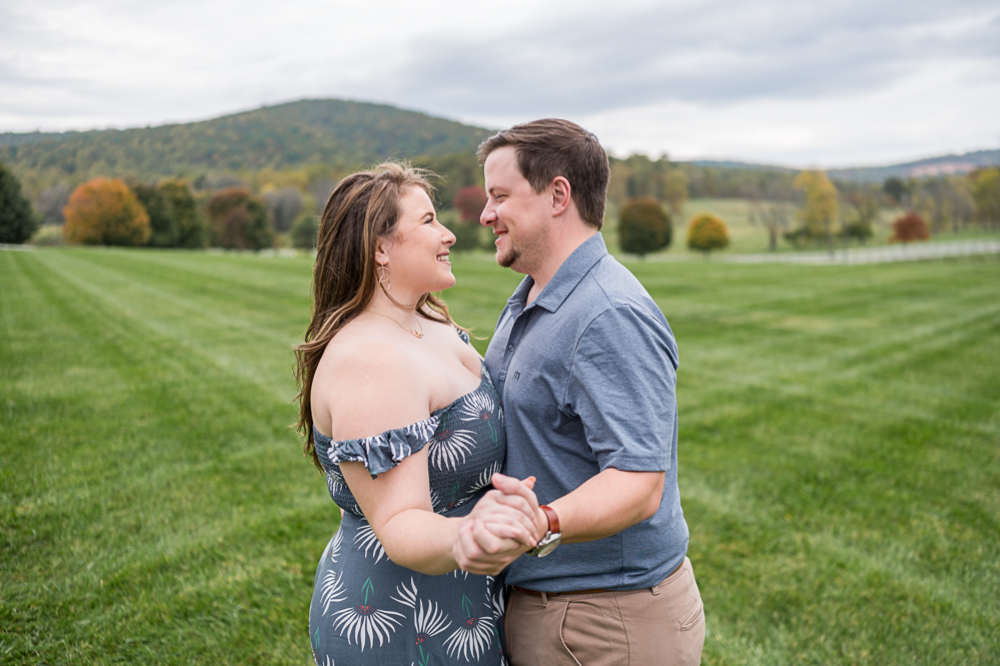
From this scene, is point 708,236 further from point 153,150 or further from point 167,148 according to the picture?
point 153,150

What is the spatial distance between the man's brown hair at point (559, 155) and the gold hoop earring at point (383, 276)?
24.7 inches

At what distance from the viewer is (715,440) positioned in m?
7.77

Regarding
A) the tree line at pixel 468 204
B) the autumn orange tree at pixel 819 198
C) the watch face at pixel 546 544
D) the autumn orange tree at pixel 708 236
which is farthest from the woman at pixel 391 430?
the autumn orange tree at pixel 819 198

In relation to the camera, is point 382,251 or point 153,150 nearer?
point 382,251

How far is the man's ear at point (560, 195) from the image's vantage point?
92.1 inches

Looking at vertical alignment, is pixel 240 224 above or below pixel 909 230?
above

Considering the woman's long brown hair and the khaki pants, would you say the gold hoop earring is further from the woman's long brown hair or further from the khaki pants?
the khaki pants

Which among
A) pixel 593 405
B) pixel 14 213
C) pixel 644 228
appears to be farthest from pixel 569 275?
pixel 644 228

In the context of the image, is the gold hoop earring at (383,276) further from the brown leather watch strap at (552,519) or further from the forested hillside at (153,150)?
the brown leather watch strap at (552,519)

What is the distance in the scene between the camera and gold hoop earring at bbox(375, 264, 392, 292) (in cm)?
236

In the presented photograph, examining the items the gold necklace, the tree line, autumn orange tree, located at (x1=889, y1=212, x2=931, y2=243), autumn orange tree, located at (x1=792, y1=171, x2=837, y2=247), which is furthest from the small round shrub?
the gold necklace

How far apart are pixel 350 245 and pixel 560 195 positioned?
812mm

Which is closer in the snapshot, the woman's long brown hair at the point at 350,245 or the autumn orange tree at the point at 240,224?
the woman's long brown hair at the point at 350,245

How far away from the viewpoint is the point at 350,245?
2363 millimetres
